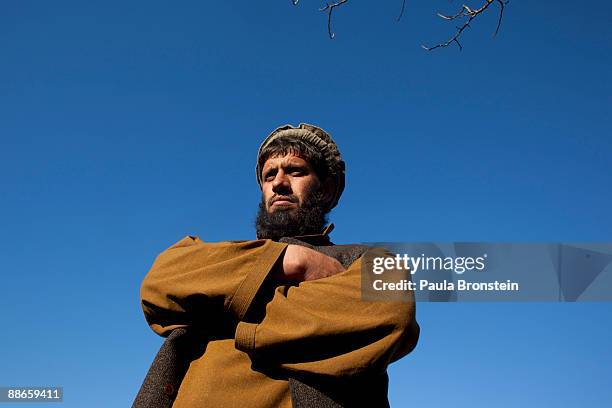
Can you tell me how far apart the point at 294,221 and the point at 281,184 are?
231 mm

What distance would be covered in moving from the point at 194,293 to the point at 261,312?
285mm

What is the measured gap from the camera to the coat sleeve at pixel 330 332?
217cm

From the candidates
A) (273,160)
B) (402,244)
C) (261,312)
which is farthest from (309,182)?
(261,312)

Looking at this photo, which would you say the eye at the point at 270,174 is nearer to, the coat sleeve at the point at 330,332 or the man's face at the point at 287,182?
the man's face at the point at 287,182

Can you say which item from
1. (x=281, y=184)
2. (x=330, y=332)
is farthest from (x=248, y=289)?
(x=281, y=184)

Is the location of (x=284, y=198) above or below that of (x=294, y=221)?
above

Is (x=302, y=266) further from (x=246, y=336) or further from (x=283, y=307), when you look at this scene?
(x=246, y=336)

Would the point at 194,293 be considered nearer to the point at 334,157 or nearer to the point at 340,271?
the point at 340,271

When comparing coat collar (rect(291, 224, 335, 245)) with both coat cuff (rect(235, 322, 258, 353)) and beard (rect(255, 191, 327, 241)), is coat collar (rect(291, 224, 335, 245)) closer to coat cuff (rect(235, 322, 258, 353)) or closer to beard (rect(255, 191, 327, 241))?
beard (rect(255, 191, 327, 241))

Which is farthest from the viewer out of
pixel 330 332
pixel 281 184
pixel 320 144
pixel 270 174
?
pixel 320 144

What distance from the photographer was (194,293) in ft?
7.60

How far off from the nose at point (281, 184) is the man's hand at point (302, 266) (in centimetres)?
65

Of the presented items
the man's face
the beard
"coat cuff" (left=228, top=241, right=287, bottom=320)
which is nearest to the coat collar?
the beard

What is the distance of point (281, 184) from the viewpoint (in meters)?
3.10
